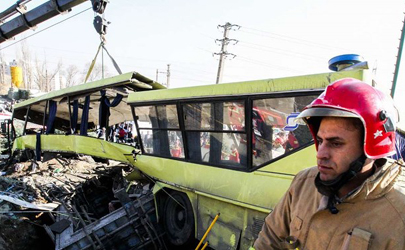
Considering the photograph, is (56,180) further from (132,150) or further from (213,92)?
(213,92)

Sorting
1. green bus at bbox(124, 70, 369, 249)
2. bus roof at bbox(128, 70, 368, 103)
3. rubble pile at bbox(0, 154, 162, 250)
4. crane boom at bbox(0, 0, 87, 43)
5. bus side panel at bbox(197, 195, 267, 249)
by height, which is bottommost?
rubble pile at bbox(0, 154, 162, 250)

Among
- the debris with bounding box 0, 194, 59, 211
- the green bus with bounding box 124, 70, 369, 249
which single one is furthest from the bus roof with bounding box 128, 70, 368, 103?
the debris with bounding box 0, 194, 59, 211

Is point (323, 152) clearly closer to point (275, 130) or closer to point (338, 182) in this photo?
point (338, 182)

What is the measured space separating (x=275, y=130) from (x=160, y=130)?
2224 mm

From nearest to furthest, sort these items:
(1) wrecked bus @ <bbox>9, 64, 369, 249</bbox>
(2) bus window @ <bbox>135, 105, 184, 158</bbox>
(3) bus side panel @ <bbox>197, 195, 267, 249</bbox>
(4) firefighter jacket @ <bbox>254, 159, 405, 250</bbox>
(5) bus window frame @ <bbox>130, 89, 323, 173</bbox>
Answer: (4) firefighter jacket @ <bbox>254, 159, 405, 250</bbox>
(5) bus window frame @ <bbox>130, 89, 323, 173</bbox>
(1) wrecked bus @ <bbox>9, 64, 369, 249</bbox>
(3) bus side panel @ <bbox>197, 195, 267, 249</bbox>
(2) bus window @ <bbox>135, 105, 184, 158</bbox>

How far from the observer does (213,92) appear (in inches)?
148

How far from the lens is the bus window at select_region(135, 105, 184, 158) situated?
4.48 m

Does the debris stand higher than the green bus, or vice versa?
the green bus

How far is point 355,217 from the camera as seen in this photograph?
4.13 feet

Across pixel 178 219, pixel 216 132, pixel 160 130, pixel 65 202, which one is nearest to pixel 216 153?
pixel 216 132

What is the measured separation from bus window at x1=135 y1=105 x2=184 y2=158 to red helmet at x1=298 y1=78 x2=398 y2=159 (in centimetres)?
319

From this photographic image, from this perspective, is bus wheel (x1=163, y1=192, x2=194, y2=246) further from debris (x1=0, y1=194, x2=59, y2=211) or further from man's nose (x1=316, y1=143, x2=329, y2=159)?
man's nose (x1=316, y1=143, x2=329, y2=159)

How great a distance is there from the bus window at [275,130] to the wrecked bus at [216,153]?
0.04ft

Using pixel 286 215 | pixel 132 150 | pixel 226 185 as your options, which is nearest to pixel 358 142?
pixel 286 215
